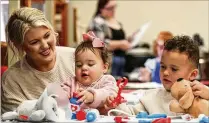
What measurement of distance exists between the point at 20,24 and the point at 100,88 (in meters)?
0.28

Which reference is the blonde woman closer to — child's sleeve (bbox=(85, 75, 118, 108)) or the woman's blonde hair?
the woman's blonde hair

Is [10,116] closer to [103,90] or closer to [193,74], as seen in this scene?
[103,90]

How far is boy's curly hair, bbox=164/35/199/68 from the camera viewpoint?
106 cm

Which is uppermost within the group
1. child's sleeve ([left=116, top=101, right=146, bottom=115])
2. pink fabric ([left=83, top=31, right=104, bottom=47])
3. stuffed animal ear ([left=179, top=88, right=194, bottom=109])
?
pink fabric ([left=83, top=31, right=104, bottom=47])

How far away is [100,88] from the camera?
111 centimetres

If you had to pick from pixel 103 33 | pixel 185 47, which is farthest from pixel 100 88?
pixel 103 33

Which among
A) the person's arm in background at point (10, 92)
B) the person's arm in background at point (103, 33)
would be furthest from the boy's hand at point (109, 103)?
the person's arm in background at point (103, 33)

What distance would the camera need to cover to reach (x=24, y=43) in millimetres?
1178

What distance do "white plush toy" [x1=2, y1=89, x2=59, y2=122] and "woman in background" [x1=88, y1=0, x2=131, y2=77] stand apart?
69.1 inches

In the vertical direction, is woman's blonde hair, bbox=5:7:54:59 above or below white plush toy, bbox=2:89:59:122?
above

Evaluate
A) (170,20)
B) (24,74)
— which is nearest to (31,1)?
(24,74)

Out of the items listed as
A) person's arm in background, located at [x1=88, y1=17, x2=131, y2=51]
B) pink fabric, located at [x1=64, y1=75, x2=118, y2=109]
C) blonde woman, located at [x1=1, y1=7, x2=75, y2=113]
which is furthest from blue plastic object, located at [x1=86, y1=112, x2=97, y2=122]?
person's arm in background, located at [x1=88, y1=17, x2=131, y2=51]

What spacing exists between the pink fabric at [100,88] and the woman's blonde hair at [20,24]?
0.17m

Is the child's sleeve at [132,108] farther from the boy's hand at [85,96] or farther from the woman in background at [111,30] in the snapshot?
the woman in background at [111,30]
